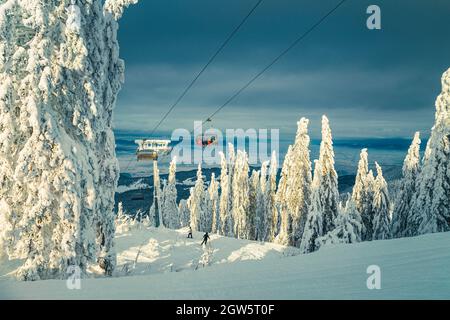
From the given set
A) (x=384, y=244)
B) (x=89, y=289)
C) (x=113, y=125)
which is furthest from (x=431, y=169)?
(x=89, y=289)

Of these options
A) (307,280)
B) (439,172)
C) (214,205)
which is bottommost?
(214,205)

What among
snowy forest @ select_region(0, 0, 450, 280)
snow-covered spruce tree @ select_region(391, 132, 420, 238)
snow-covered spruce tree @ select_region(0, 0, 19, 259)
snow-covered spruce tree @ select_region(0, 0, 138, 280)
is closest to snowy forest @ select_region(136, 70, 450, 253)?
snow-covered spruce tree @ select_region(391, 132, 420, 238)

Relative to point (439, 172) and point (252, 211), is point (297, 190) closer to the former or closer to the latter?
point (439, 172)

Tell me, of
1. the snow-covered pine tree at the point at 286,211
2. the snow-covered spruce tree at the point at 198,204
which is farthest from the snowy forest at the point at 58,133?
the snow-covered spruce tree at the point at 198,204

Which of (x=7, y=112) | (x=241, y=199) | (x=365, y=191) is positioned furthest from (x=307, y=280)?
(x=241, y=199)

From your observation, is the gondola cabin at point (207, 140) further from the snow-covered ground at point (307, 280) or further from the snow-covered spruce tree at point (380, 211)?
the snow-covered ground at point (307, 280)

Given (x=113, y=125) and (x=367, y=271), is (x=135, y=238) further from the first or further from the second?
(x=367, y=271)

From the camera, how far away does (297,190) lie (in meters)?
30.8

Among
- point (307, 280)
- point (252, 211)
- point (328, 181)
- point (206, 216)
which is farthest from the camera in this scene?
point (206, 216)

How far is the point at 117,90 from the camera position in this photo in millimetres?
15570

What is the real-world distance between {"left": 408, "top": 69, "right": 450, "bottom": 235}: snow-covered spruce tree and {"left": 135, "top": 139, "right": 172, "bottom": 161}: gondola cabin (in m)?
23.3

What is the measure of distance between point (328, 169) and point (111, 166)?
56.7ft

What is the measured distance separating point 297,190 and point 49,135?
22.6m

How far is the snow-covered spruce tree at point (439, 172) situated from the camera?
2247 centimetres
